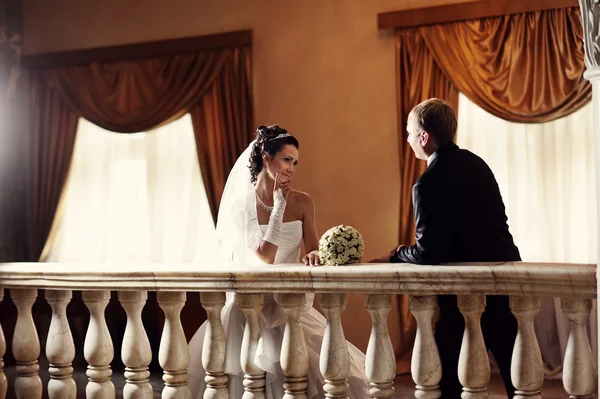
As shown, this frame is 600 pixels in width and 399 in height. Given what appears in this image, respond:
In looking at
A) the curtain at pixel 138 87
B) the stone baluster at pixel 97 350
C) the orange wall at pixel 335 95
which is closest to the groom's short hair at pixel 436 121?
the stone baluster at pixel 97 350

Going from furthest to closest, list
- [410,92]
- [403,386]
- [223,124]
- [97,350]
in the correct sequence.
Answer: [223,124]
[410,92]
[403,386]
[97,350]

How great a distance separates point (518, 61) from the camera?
721 cm

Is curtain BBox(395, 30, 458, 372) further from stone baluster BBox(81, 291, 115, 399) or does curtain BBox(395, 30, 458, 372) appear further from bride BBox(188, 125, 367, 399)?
stone baluster BBox(81, 291, 115, 399)

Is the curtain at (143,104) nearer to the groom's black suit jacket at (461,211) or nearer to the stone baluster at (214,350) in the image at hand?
the groom's black suit jacket at (461,211)

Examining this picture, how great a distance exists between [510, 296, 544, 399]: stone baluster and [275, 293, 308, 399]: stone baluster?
768 millimetres

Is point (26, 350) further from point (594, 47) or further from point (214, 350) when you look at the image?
point (594, 47)

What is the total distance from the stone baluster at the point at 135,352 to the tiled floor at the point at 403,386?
7.88 feet

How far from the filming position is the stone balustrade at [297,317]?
8.15ft

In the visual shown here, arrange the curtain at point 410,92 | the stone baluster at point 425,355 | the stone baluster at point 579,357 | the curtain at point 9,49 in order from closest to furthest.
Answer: the stone baluster at point 579,357 → the stone baluster at point 425,355 → the curtain at point 410,92 → the curtain at point 9,49

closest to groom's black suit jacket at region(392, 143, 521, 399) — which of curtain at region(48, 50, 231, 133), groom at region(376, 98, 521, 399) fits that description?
groom at region(376, 98, 521, 399)

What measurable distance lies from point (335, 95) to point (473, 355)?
548cm

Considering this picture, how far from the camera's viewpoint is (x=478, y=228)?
3.31 m

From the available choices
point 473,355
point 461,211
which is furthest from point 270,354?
point 461,211

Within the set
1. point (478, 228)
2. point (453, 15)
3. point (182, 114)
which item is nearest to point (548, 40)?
point (453, 15)
